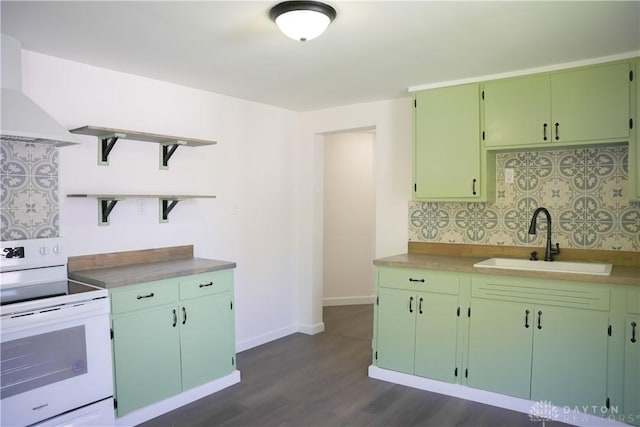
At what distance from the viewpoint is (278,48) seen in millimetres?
2625

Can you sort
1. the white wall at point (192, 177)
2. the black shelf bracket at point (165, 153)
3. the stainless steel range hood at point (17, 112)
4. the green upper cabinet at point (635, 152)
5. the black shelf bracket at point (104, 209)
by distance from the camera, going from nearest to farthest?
1. the stainless steel range hood at point (17, 112)
2. the green upper cabinet at point (635, 152)
3. the white wall at point (192, 177)
4. the black shelf bracket at point (104, 209)
5. the black shelf bracket at point (165, 153)

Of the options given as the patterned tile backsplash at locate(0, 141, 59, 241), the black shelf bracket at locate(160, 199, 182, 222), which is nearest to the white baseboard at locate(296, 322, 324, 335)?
the black shelf bracket at locate(160, 199, 182, 222)

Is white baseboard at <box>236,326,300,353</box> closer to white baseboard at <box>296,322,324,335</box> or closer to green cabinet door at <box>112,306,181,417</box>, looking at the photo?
white baseboard at <box>296,322,324,335</box>

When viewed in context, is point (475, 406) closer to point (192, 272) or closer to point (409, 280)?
point (409, 280)

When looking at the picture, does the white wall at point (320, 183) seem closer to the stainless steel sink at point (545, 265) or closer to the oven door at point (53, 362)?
the stainless steel sink at point (545, 265)

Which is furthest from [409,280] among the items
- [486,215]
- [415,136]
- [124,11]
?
[124,11]

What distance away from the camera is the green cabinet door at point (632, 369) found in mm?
2418

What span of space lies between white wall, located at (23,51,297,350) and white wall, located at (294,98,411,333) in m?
0.14

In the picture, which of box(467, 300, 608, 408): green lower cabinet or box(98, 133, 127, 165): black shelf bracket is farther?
box(98, 133, 127, 165): black shelf bracket

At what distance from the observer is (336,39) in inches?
96.8

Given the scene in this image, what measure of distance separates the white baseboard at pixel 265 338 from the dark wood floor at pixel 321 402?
3.0 inches

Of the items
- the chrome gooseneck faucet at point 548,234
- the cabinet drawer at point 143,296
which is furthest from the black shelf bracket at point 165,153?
the chrome gooseneck faucet at point 548,234

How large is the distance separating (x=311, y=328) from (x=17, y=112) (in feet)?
10.1

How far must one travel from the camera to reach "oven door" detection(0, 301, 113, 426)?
2051 mm
